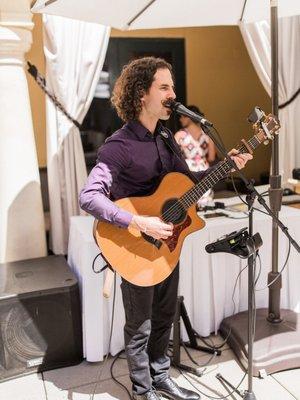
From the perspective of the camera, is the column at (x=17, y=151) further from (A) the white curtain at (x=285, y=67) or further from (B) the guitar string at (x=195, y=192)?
(A) the white curtain at (x=285, y=67)

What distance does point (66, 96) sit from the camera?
3.49 metres

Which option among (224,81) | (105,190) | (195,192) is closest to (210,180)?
(195,192)

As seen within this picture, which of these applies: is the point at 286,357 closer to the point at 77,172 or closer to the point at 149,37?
the point at 77,172

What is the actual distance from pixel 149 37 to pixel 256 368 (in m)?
4.06

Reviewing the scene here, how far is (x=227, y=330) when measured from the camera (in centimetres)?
285

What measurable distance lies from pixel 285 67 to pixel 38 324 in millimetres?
3108

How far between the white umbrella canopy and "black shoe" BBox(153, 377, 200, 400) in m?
1.94

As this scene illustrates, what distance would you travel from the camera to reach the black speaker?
2486 mm

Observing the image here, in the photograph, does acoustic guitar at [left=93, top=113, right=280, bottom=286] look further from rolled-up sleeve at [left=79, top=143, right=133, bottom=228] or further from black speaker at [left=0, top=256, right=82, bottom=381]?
black speaker at [left=0, top=256, right=82, bottom=381]

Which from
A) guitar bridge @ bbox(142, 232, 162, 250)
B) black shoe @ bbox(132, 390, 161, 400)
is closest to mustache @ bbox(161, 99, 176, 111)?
guitar bridge @ bbox(142, 232, 162, 250)

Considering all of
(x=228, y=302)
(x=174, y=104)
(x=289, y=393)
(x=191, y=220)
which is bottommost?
(x=289, y=393)

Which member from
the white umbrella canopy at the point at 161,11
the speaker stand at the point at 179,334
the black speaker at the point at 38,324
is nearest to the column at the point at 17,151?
the black speaker at the point at 38,324

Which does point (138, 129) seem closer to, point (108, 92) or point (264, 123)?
point (264, 123)

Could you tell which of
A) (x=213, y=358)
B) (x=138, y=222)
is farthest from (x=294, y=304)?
(x=138, y=222)
